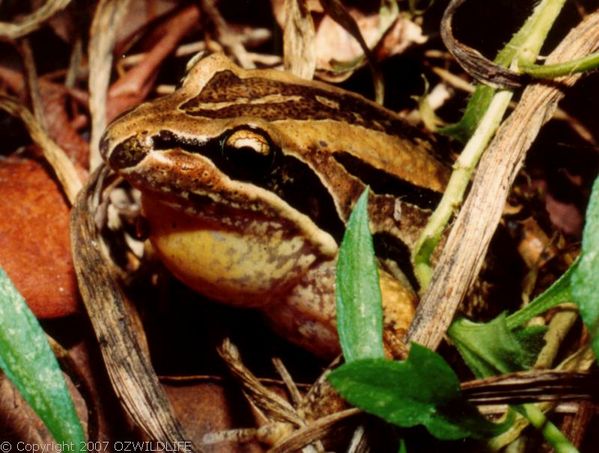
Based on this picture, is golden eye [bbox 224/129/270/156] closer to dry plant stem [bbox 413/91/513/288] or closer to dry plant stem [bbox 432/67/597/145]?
dry plant stem [bbox 413/91/513/288]

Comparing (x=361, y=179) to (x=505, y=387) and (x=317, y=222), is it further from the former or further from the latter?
(x=505, y=387)

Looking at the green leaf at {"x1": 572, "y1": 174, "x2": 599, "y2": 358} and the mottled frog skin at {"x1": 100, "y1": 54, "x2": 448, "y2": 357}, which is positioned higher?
the green leaf at {"x1": 572, "y1": 174, "x2": 599, "y2": 358}

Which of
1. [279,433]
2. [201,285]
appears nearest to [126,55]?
[201,285]

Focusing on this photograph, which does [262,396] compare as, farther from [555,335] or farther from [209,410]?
[555,335]

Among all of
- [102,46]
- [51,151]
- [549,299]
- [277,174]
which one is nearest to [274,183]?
[277,174]

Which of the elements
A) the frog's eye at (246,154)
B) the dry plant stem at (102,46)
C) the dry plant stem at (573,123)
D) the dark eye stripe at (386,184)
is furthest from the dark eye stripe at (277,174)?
the dry plant stem at (102,46)

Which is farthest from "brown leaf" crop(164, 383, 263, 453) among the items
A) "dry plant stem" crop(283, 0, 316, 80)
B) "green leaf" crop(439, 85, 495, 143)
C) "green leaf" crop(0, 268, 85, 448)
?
"dry plant stem" crop(283, 0, 316, 80)

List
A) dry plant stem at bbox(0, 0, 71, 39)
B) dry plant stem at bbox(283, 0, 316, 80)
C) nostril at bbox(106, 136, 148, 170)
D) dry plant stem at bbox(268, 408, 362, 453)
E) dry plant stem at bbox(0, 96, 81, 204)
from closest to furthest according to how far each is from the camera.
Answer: dry plant stem at bbox(268, 408, 362, 453) → nostril at bbox(106, 136, 148, 170) → dry plant stem at bbox(0, 96, 81, 204) → dry plant stem at bbox(283, 0, 316, 80) → dry plant stem at bbox(0, 0, 71, 39)
